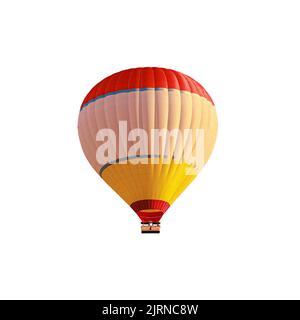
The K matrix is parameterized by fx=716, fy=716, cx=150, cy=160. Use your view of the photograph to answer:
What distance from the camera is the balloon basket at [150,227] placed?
1636cm

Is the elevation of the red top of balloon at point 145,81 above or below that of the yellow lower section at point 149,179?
above

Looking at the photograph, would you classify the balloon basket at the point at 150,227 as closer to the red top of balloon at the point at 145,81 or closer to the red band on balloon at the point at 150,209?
the red band on balloon at the point at 150,209

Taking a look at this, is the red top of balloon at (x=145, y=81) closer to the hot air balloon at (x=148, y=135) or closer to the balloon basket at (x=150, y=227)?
the hot air balloon at (x=148, y=135)

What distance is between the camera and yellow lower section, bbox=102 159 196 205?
16.1m

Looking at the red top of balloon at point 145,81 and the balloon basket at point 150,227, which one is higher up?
the red top of balloon at point 145,81

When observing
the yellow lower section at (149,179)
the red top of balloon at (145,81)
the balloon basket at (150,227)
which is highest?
the red top of balloon at (145,81)

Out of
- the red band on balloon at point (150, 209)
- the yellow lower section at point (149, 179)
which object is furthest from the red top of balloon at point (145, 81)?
the red band on balloon at point (150, 209)

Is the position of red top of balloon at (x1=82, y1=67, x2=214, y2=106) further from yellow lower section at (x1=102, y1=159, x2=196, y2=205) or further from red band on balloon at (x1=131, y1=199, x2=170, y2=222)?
red band on balloon at (x1=131, y1=199, x2=170, y2=222)

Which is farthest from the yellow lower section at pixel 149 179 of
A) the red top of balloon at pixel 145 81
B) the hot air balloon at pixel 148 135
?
the red top of balloon at pixel 145 81

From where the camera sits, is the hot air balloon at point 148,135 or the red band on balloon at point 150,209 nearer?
the hot air balloon at point 148,135

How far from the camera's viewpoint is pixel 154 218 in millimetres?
16406

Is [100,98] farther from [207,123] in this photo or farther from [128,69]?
[207,123]

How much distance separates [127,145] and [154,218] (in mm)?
1821

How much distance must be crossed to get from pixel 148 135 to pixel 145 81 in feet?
4.38
